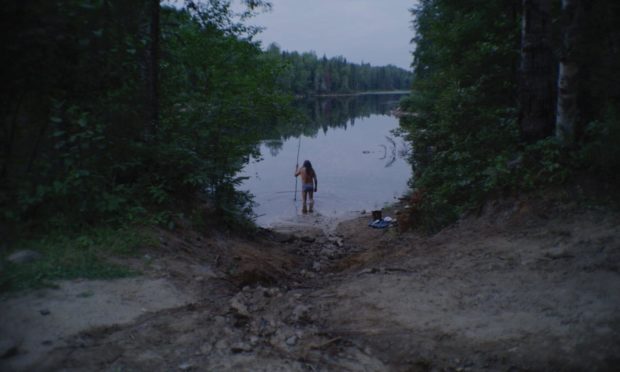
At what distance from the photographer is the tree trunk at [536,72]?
855 cm

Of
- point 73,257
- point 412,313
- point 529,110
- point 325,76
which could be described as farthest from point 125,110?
point 325,76

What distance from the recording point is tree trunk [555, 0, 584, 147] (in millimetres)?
7809

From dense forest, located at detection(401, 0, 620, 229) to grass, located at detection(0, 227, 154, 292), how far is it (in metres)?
5.68

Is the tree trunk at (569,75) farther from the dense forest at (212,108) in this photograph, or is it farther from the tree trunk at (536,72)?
the tree trunk at (536,72)

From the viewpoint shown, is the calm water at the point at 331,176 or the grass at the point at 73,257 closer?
the grass at the point at 73,257

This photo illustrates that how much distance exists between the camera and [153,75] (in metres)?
9.02

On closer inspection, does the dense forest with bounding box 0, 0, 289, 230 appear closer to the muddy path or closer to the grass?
the grass

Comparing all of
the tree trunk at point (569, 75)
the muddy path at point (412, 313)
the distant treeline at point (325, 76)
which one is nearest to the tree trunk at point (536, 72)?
the tree trunk at point (569, 75)

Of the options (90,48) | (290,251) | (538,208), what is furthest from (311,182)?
(90,48)

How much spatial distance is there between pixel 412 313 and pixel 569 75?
5.36 m

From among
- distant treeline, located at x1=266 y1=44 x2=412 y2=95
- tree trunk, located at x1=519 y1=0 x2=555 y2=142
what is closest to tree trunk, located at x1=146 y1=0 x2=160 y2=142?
tree trunk, located at x1=519 y1=0 x2=555 y2=142

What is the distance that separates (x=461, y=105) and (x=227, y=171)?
17.8 ft

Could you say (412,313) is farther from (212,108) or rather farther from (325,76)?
(325,76)

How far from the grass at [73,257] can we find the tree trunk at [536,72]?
6741mm
